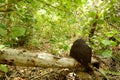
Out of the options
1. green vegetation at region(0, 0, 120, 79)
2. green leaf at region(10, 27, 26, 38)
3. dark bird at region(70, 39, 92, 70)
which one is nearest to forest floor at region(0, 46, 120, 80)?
green vegetation at region(0, 0, 120, 79)

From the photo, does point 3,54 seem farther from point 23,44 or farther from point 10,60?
point 23,44

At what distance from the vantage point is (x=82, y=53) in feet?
6.95

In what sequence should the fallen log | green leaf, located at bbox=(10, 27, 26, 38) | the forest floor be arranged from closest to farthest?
green leaf, located at bbox=(10, 27, 26, 38) → the fallen log → the forest floor

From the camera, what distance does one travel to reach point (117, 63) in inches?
133

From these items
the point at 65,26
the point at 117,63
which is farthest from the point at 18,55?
the point at 65,26

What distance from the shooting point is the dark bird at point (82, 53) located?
6.92 ft

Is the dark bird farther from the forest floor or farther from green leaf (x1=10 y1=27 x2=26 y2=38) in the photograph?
green leaf (x1=10 y1=27 x2=26 y2=38)

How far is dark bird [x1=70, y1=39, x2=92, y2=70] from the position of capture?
2109mm

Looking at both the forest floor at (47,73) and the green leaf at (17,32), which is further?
the forest floor at (47,73)

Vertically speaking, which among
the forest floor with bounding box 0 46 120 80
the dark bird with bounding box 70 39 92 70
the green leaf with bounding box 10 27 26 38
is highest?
the green leaf with bounding box 10 27 26 38

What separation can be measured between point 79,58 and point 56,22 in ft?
14.2

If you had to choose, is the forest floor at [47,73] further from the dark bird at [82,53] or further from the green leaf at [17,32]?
the green leaf at [17,32]

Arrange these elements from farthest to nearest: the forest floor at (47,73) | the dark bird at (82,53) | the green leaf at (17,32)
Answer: the forest floor at (47,73), the dark bird at (82,53), the green leaf at (17,32)

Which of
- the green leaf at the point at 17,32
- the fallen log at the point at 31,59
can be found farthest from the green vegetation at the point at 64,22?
the fallen log at the point at 31,59
